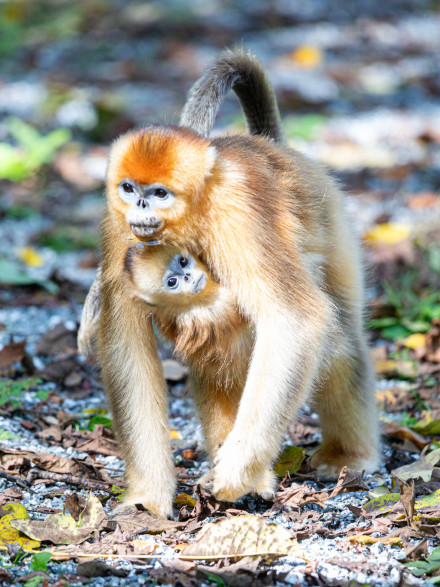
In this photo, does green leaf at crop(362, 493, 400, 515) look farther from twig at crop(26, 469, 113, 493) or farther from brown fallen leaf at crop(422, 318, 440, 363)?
brown fallen leaf at crop(422, 318, 440, 363)

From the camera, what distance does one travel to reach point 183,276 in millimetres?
3301

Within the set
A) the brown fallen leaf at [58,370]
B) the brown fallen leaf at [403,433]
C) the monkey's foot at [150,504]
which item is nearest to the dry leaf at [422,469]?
the brown fallen leaf at [403,433]

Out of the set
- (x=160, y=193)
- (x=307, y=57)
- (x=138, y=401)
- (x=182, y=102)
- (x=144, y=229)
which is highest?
(x=307, y=57)

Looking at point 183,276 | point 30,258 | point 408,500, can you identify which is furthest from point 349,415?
point 30,258

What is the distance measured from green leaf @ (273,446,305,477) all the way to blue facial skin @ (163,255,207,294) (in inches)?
43.6

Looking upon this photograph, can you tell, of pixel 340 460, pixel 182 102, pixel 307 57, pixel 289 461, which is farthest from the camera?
pixel 307 57

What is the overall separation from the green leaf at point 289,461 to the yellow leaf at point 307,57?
26.5 feet

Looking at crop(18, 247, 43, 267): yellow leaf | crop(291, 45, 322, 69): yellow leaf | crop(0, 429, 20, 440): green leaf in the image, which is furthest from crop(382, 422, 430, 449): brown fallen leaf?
crop(291, 45, 322, 69): yellow leaf

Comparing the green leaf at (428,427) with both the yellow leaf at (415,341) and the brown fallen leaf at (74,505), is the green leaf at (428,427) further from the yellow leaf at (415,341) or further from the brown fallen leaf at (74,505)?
the brown fallen leaf at (74,505)

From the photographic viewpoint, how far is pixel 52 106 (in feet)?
32.9

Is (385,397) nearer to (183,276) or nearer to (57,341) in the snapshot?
(57,341)

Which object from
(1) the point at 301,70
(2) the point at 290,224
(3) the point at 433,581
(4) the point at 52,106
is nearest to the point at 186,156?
(2) the point at 290,224

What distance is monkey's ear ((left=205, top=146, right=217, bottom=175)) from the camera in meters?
3.22

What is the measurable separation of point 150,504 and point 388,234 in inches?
159
